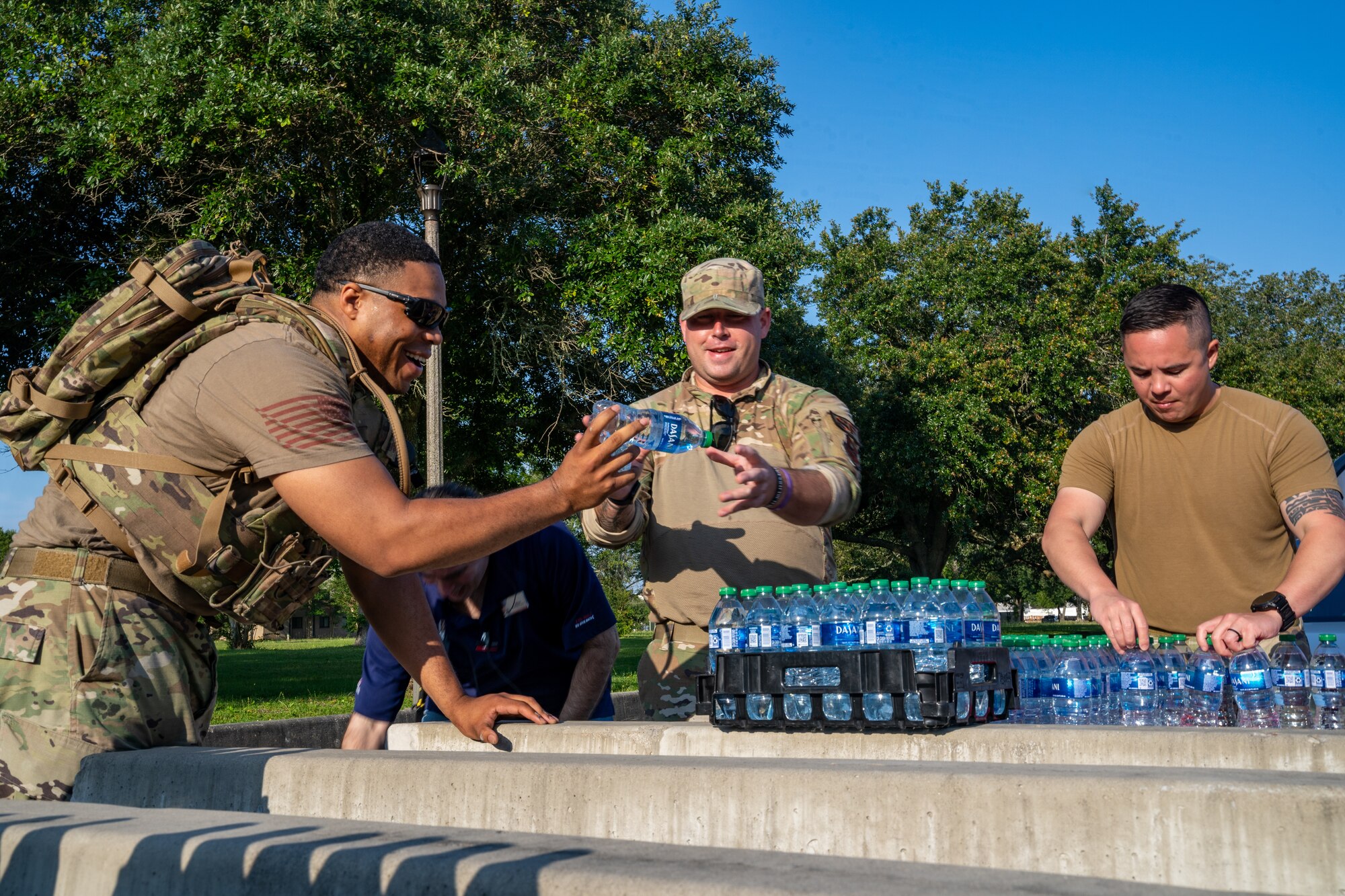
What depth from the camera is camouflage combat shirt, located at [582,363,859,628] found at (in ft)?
16.0

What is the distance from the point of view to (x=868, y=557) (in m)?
48.6

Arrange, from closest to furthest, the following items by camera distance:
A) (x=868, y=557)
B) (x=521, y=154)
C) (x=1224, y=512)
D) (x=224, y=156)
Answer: (x=1224, y=512) → (x=224, y=156) → (x=521, y=154) → (x=868, y=557)

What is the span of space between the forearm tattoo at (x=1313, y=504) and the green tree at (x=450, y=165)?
9.91 m

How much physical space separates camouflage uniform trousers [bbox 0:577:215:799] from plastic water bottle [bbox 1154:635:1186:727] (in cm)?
317

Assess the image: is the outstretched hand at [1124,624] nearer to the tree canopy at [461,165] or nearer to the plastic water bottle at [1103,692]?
the plastic water bottle at [1103,692]

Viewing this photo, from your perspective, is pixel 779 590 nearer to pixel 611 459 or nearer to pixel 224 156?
pixel 611 459

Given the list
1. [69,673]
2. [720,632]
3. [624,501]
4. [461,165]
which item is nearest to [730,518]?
[624,501]

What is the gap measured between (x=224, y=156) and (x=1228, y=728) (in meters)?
14.9

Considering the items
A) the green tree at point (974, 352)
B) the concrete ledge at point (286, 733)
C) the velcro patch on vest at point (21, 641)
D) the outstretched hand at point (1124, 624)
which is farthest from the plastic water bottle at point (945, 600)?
the green tree at point (974, 352)

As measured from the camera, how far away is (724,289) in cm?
488

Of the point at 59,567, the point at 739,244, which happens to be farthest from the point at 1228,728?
the point at 739,244

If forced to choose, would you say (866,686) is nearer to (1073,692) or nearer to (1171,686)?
(1073,692)

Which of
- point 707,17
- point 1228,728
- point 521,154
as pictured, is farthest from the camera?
point 707,17

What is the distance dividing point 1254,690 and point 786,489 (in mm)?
1676
